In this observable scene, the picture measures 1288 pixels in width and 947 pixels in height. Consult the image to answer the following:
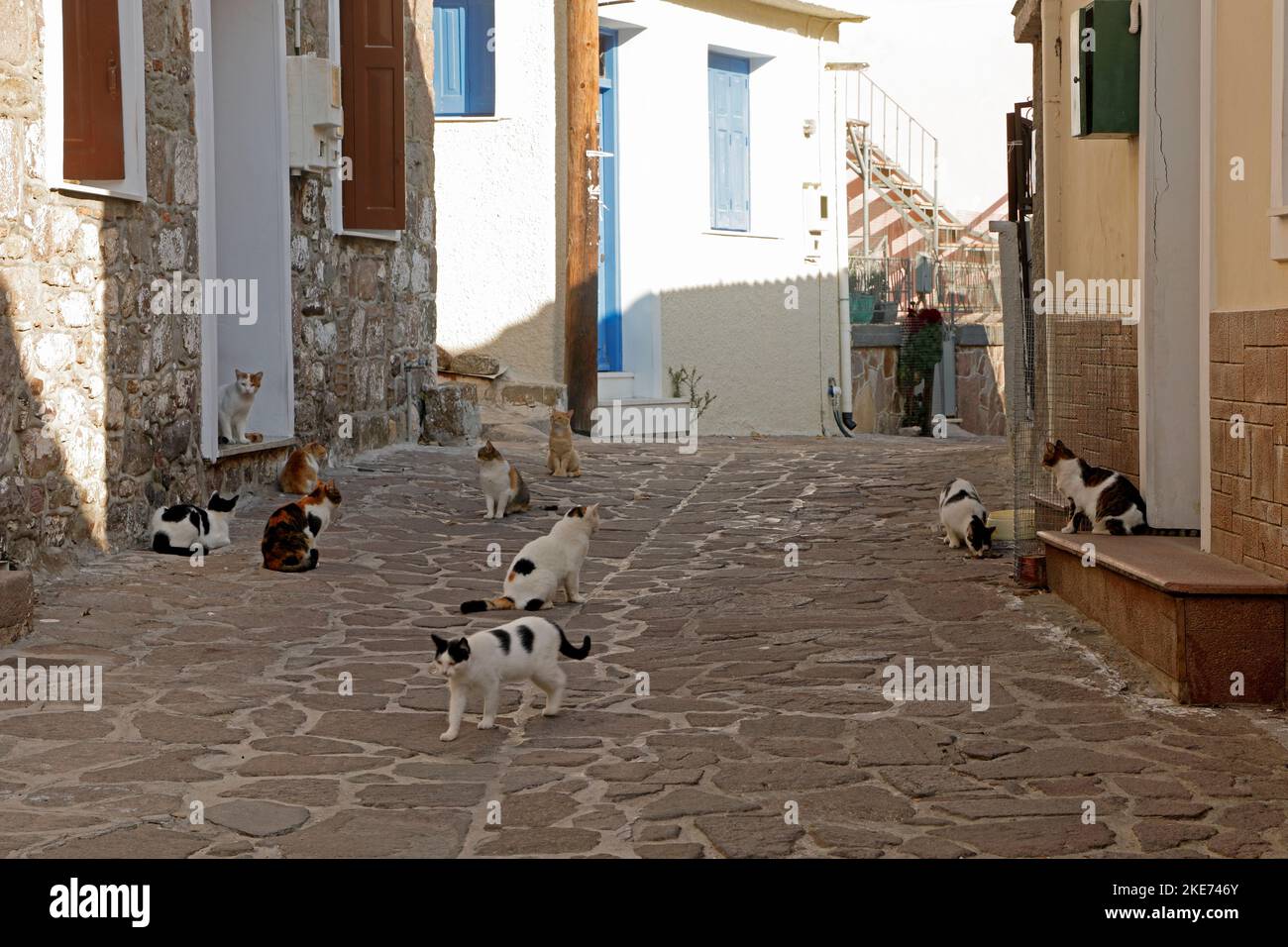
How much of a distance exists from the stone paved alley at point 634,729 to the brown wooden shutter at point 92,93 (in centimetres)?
198

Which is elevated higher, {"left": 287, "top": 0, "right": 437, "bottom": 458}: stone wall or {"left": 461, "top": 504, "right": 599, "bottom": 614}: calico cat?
{"left": 287, "top": 0, "right": 437, "bottom": 458}: stone wall

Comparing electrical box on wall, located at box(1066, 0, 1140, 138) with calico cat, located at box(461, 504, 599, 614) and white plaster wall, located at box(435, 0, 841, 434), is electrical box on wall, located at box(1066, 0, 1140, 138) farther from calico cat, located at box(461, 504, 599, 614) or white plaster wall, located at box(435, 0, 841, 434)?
white plaster wall, located at box(435, 0, 841, 434)

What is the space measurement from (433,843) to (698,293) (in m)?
14.4

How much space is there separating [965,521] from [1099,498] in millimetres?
Result: 1551

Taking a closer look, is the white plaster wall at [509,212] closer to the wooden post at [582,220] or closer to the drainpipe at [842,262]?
the wooden post at [582,220]

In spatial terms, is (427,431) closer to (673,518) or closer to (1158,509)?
(673,518)

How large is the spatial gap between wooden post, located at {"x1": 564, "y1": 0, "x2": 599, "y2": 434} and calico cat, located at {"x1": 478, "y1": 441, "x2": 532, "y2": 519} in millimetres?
5443

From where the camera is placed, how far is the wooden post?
1532cm

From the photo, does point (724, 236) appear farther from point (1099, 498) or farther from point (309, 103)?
point (1099, 498)

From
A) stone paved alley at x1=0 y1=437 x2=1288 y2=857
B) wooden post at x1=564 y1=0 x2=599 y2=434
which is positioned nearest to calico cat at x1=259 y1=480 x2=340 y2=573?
stone paved alley at x1=0 y1=437 x2=1288 y2=857

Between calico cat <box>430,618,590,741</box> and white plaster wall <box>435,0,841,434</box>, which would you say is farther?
white plaster wall <box>435,0,841,434</box>

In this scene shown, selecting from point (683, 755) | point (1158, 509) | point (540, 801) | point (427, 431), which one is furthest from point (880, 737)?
point (427, 431)

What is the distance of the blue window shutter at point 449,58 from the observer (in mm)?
15828

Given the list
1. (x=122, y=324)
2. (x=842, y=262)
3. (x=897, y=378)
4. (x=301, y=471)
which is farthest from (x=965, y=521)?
(x=897, y=378)
